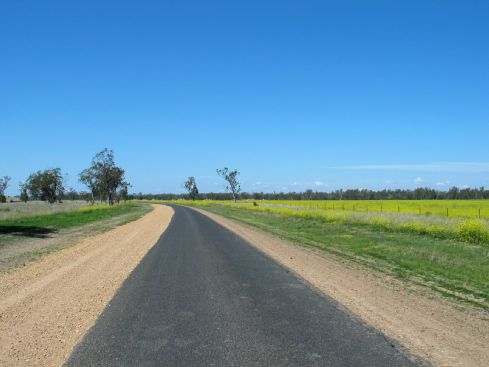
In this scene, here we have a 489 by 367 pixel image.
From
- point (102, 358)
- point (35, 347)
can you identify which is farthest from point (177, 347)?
point (35, 347)

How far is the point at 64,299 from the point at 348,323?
519 centimetres

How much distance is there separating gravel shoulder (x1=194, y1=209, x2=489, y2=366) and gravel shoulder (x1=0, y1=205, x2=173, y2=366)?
14.1 feet

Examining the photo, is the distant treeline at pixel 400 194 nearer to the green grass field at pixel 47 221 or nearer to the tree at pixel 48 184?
the tree at pixel 48 184

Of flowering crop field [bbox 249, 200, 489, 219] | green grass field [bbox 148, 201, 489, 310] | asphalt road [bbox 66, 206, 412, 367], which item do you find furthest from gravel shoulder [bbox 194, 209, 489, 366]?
flowering crop field [bbox 249, 200, 489, 219]

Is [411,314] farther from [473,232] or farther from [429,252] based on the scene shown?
[473,232]

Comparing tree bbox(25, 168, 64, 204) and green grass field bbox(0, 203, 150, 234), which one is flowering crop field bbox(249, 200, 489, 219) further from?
tree bbox(25, 168, 64, 204)

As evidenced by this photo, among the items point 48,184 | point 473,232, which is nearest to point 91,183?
point 48,184

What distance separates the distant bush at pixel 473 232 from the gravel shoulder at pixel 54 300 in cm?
1568

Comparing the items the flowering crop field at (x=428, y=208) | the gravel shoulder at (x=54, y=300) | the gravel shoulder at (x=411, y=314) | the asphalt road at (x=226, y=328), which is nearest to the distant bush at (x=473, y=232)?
the gravel shoulder at (x=411, y=314)

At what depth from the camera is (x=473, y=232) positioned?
22688 mm

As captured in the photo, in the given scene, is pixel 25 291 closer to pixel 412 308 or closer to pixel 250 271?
pixel 250 271

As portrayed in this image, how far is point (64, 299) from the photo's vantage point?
868cm

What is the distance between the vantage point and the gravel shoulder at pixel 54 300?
5816 millimetres

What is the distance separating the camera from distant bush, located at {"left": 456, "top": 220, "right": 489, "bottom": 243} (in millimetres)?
22052
